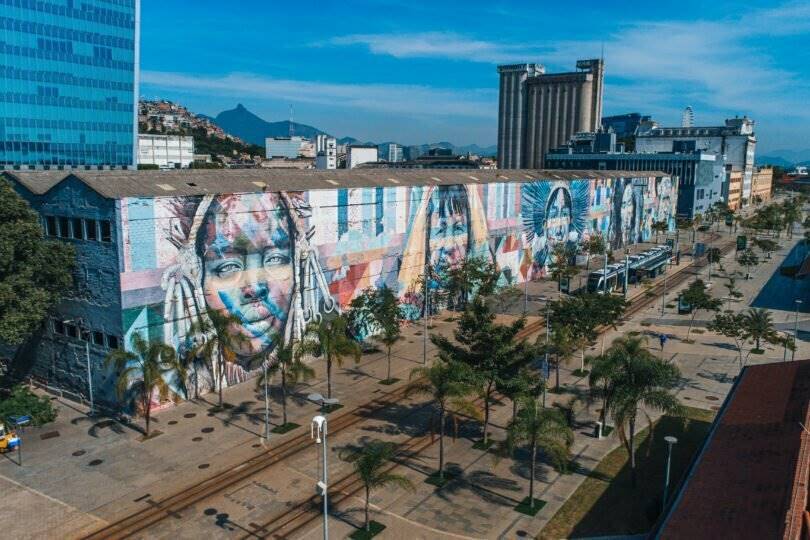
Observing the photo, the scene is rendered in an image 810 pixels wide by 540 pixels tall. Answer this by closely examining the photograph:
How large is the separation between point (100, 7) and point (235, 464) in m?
96.7

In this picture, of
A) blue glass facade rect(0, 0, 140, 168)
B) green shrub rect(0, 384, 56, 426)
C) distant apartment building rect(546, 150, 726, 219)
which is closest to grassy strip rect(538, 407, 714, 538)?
green shrub rect(0, 384, 56, 426)

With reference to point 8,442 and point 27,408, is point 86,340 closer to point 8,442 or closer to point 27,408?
Answer: point 27,408

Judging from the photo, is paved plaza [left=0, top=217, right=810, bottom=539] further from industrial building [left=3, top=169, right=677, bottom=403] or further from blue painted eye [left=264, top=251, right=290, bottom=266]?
blue painted eye [left=264, top=251, right=290, bottom=266]

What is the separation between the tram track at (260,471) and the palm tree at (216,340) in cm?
847

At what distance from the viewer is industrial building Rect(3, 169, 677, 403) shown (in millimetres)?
41156

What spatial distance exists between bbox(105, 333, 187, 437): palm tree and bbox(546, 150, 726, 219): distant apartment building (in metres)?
145

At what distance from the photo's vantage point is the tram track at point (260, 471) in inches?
1139

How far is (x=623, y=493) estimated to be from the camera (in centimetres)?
3225

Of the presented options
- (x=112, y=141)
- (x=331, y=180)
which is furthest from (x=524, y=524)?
(x=112, y=141)

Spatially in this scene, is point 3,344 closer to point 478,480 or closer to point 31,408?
point 31,408

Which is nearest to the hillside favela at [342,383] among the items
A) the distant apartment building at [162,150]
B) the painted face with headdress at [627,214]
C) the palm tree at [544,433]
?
the palm tree at [544,433]

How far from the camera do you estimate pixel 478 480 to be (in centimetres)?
3375

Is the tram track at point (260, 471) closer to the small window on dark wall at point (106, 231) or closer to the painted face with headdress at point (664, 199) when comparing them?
the small window on dark wall at point (106, 231)

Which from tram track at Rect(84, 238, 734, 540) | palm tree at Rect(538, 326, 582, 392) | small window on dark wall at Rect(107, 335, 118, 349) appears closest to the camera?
tram track at Rect(84, 238, 734, 540)
